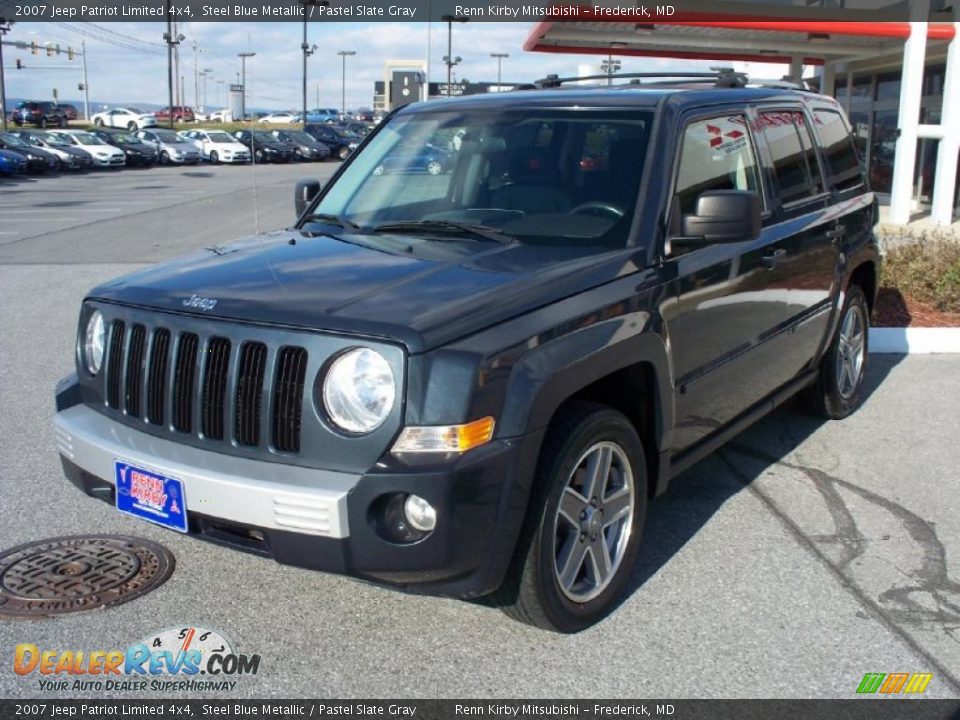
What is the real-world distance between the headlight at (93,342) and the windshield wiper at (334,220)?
1179mm

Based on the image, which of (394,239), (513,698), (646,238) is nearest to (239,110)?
(394,239)

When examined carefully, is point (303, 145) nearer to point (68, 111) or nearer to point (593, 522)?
point (68, 111)

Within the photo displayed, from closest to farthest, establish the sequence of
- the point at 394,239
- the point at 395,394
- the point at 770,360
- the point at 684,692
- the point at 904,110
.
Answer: the point at 395,394, the point at 684,692, the point at 394,239, the point at 770,360, the point at 904,110

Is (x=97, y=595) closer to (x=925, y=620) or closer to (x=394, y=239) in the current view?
(x=394, y=239)

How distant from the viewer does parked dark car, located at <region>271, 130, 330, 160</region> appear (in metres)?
51.2

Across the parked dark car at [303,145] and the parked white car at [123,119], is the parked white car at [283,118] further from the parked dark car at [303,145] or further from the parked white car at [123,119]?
the parked dark car at [303,145]

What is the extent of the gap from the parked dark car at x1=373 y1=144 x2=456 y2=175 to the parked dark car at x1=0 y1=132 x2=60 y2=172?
35.9 meters

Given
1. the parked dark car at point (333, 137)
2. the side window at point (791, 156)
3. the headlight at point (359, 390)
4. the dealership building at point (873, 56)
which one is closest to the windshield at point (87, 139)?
the parked dark car at point (333, 137)

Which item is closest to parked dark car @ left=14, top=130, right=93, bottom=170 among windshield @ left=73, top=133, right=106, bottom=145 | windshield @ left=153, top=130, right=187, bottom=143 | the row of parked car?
the row of parked car

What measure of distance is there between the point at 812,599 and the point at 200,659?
90.9 inches

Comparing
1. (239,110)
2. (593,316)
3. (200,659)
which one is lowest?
(200,659)

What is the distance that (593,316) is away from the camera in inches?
138

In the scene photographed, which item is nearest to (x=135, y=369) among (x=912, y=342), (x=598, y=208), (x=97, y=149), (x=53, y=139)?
(x=598, y=208)

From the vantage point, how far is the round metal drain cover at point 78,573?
376 centimetres
